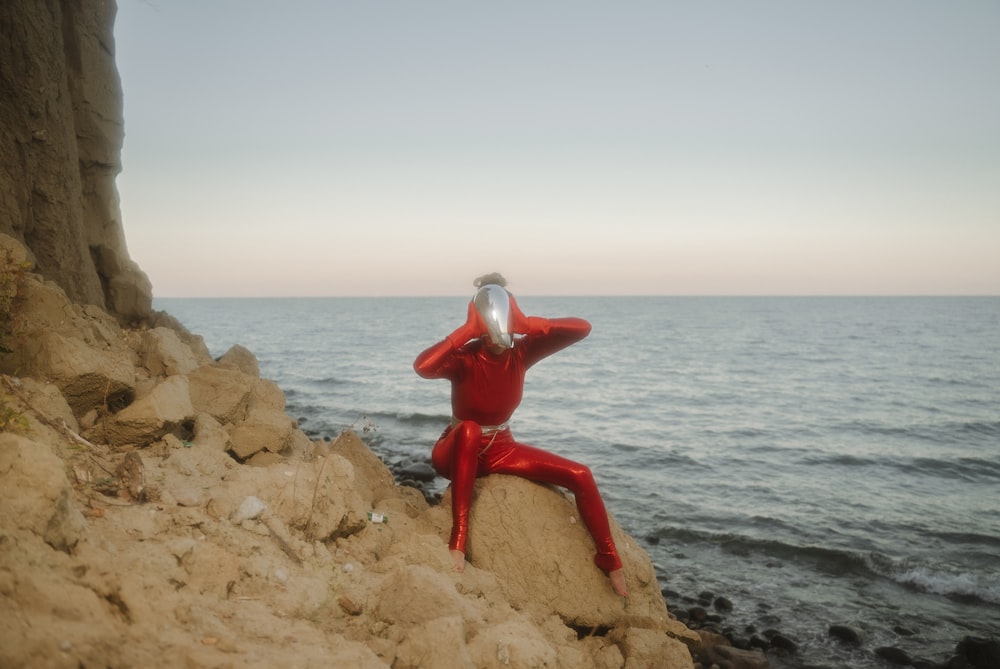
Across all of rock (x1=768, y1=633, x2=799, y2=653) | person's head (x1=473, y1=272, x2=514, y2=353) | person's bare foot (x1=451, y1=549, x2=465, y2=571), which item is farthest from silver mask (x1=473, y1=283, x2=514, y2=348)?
rock (x1=768, y1=633, x2=799, y2=653)

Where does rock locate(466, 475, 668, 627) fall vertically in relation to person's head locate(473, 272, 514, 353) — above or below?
below

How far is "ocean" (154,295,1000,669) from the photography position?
30.0 feet

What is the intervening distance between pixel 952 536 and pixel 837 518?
72.3 inches

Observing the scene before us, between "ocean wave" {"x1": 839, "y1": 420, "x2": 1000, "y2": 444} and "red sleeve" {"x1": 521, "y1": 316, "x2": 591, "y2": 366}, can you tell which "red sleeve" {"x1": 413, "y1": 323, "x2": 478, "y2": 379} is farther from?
"ocean wave" {"x1": 839, "y1": 420, "x2": 1000, "y2": 444}

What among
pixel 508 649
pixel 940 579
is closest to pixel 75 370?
pixel 508 649

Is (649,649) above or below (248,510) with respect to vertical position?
below

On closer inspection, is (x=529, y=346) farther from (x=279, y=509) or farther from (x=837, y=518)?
(x=837, y=518)

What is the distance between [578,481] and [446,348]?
158 cm

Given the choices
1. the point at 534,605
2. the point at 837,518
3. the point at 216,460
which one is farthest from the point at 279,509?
the point at 837,518

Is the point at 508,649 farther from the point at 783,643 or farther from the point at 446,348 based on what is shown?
the point at 783,643

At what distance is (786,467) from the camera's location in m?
15.9

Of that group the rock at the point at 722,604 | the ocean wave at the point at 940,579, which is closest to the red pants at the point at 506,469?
the rock at the point at 722,604

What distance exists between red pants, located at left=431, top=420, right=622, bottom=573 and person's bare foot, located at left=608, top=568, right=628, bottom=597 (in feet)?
0.14

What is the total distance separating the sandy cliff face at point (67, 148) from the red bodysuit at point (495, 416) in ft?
18.2
